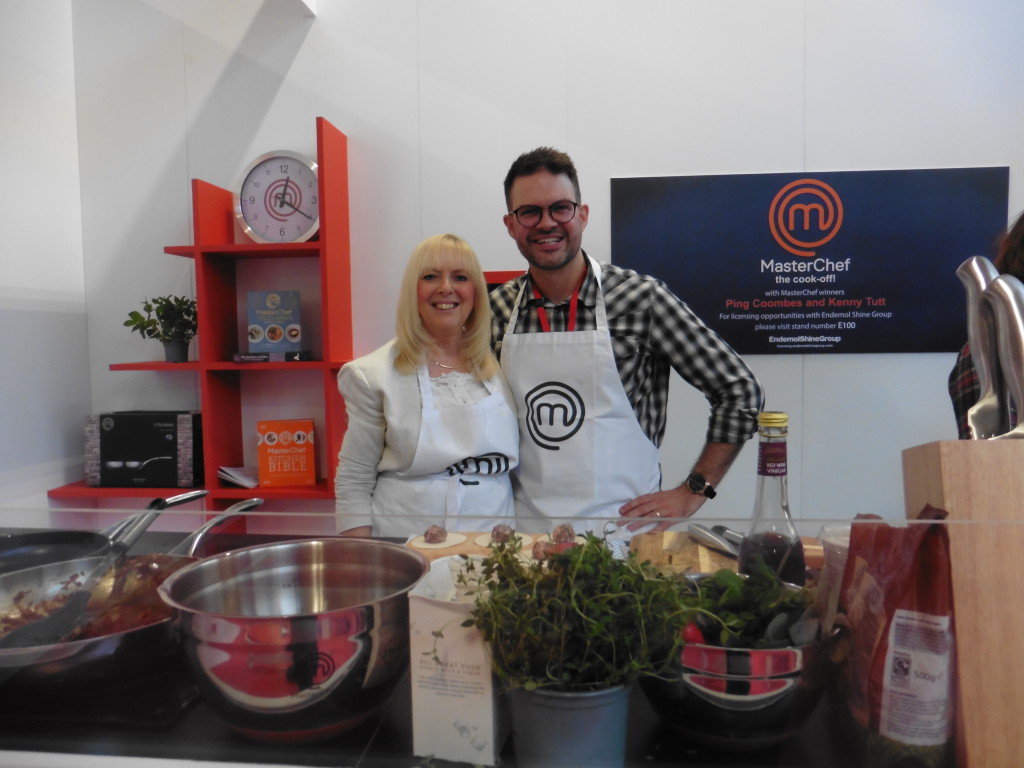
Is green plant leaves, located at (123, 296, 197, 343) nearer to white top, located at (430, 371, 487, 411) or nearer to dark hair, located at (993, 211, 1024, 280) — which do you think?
white top, located at (430, 371, 487, 411)

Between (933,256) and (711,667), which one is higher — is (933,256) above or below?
above

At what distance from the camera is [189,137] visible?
9.65ft

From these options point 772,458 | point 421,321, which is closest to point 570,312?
point 421,321

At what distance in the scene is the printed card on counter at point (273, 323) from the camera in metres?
2.80

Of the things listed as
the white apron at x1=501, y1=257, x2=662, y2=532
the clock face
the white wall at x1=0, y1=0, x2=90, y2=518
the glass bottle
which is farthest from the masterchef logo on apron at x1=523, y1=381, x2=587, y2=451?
the white wall at x1=0, y1=0, x2=90, y2=518

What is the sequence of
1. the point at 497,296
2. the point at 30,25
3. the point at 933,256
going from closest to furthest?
the point at 497,296, the point at 933,256, the point at 30,25

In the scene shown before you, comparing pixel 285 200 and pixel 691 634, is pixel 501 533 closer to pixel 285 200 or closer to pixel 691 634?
pixel 691 634

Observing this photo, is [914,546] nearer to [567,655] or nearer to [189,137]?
[567,655]

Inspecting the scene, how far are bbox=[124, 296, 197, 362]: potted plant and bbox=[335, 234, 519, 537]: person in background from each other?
4.49ft

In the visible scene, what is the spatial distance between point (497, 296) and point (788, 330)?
126cm

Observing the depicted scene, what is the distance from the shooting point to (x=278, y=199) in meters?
2.77

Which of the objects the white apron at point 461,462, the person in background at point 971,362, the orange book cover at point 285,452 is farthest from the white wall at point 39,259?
the person in background at point 971,362

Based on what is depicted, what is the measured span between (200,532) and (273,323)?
2137mm

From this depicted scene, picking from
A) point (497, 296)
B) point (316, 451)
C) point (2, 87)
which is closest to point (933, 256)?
point (497, 296)
